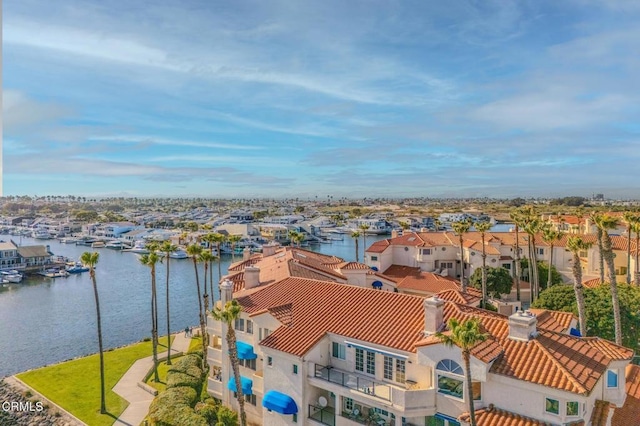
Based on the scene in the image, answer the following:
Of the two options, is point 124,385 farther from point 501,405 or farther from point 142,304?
point 142,304

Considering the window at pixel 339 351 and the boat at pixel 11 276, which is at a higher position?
the window at pixel 339 351

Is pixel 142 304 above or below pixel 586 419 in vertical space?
below

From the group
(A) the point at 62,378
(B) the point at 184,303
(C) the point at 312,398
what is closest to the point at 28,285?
(B) the point at 184,303

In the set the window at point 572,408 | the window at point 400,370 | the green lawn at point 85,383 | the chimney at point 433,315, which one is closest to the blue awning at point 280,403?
the window at point 400,370

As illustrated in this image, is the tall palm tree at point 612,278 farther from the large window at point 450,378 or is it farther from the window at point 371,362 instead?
the window at point 371,362

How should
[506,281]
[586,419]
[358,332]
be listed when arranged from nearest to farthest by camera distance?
[586,419], [358,332], [506,281]

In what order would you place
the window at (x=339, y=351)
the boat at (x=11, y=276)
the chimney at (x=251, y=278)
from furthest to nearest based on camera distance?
1. the boat at (x=11, y=276)
2. the chimney at (x=251, y=278)
3. the window at (x=339, y=351)

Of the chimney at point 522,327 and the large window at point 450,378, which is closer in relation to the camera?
the large window at point 450,378
